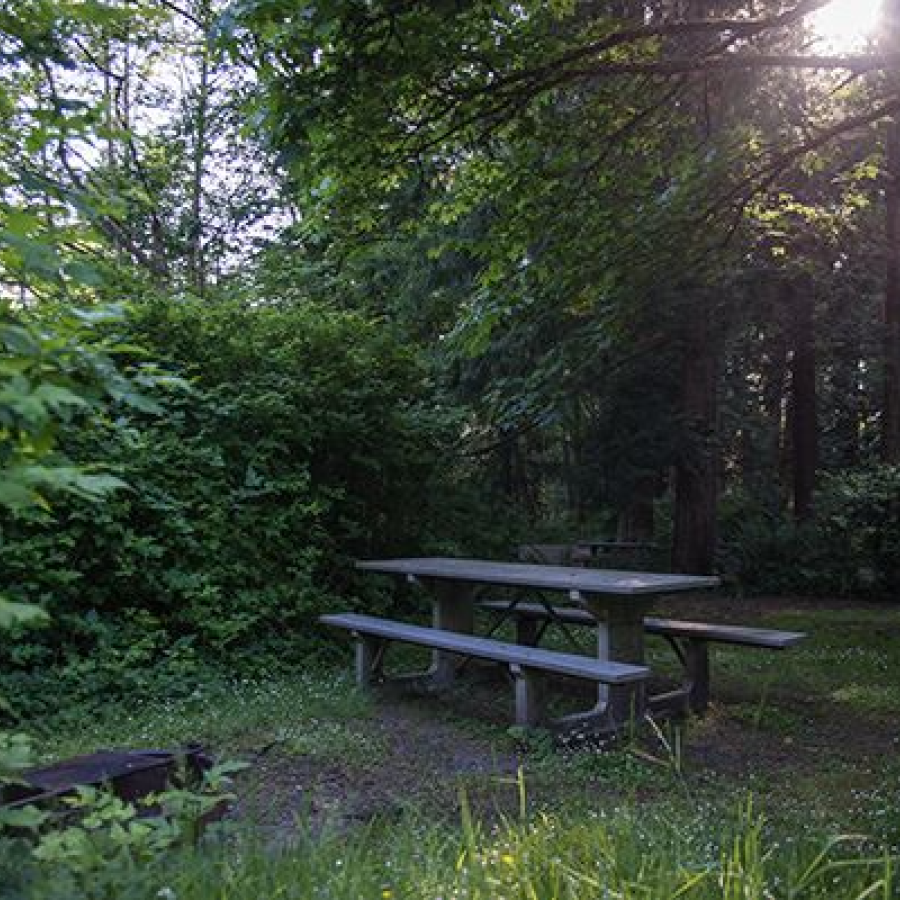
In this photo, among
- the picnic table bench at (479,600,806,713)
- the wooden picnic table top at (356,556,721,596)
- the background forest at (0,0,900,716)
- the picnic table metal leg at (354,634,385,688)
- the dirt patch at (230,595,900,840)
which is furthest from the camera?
the picnic table metal leg at (354,634,385,688)

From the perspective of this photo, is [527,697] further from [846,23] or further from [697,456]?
[697,456]

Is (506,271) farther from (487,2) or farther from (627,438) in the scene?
(627,438)

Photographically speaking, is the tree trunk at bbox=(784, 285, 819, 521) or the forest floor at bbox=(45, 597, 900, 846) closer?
the forest floor at bbox=(45, 597, 900, 846)

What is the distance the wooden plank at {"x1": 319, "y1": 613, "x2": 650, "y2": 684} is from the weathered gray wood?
787mm

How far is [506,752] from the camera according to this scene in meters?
5.55

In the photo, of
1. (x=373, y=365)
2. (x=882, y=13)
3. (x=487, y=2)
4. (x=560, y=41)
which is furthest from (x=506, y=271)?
(x=882, y=13)

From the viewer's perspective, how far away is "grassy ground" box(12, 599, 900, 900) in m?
2.48

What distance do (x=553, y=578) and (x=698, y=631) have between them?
44.8 inches

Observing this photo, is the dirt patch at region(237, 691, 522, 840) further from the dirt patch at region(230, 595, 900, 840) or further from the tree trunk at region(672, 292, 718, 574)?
the tree trunk at region(672, 292, 718, 574)

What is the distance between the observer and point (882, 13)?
24.1 feet

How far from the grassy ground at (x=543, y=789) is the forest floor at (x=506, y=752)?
0.02m

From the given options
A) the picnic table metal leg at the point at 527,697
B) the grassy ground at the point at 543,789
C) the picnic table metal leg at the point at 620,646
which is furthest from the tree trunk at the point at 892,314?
the picnic table metal leg at the point at 527,697

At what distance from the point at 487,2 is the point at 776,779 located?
16.4 feet

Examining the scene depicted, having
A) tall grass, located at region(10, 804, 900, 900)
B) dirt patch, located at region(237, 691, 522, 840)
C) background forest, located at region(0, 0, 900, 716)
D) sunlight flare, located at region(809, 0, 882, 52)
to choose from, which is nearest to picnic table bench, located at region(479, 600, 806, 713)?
dirt patch, located at region(237, 691, 522, 840)
